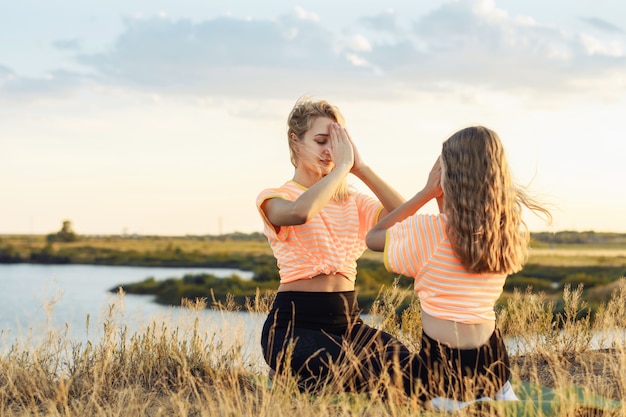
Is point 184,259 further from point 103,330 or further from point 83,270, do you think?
point 103,330

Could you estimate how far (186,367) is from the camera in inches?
196

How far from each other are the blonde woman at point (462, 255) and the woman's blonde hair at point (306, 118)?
0.72 metres

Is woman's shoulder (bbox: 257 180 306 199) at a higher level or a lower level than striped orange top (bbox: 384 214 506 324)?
higher

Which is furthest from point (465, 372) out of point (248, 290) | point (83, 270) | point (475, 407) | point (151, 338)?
point (83, 270)

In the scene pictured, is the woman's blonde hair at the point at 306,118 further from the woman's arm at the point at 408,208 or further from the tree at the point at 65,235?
the tree at the point at 65,235

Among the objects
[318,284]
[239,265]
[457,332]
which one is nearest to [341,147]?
[318,284]

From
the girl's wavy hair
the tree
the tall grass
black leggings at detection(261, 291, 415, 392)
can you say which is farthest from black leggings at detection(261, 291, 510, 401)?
the tree

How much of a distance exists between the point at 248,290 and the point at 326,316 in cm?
4052

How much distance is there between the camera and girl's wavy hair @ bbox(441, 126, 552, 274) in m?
3.44

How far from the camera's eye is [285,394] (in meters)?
4.08

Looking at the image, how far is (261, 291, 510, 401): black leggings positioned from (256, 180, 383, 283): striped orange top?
0.50 ft

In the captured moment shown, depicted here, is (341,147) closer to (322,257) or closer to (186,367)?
(322,257)

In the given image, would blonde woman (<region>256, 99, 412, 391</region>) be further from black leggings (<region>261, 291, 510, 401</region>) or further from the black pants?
the black pants

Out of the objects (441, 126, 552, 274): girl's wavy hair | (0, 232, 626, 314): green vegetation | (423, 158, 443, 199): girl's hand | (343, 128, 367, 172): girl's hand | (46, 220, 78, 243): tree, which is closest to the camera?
(441, 126, 552, 274): girl's wavy hair
